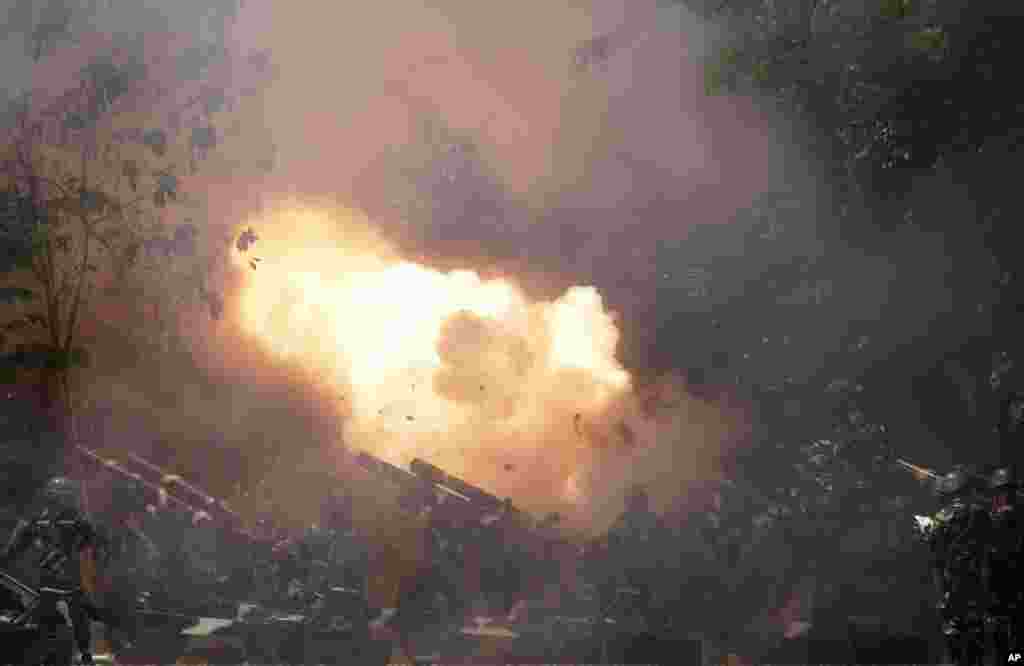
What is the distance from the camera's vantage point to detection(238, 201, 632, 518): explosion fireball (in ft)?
56.6

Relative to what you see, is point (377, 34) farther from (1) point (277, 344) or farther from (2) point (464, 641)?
(2) point (464, 641)

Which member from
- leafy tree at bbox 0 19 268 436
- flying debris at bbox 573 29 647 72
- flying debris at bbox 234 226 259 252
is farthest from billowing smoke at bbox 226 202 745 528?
flying debris at bbox 573 29 647 72

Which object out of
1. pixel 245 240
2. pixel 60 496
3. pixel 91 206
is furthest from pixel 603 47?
pixel 60 496

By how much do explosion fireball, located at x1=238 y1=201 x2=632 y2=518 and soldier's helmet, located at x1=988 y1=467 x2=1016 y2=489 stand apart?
871 cm

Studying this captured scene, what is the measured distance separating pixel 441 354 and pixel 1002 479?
10.7 m

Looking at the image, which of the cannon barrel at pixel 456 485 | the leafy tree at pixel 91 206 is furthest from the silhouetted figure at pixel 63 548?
the leafy tree at pixel 91 206

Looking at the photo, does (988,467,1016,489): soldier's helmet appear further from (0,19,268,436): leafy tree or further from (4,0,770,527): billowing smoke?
(0,19,268,436): leafy tree

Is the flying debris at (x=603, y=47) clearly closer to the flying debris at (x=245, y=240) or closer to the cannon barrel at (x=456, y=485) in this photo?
the flying debris at (x=245, y=240)

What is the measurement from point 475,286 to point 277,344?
11.9 ft

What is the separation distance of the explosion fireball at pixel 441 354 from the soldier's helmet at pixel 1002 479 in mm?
8715

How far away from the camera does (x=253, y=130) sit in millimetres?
18297

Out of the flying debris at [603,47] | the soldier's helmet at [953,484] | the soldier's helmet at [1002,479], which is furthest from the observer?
the flying debris at [603,47]

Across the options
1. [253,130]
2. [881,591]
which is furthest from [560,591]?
[253,130]

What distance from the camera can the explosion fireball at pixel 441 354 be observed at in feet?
56.6
